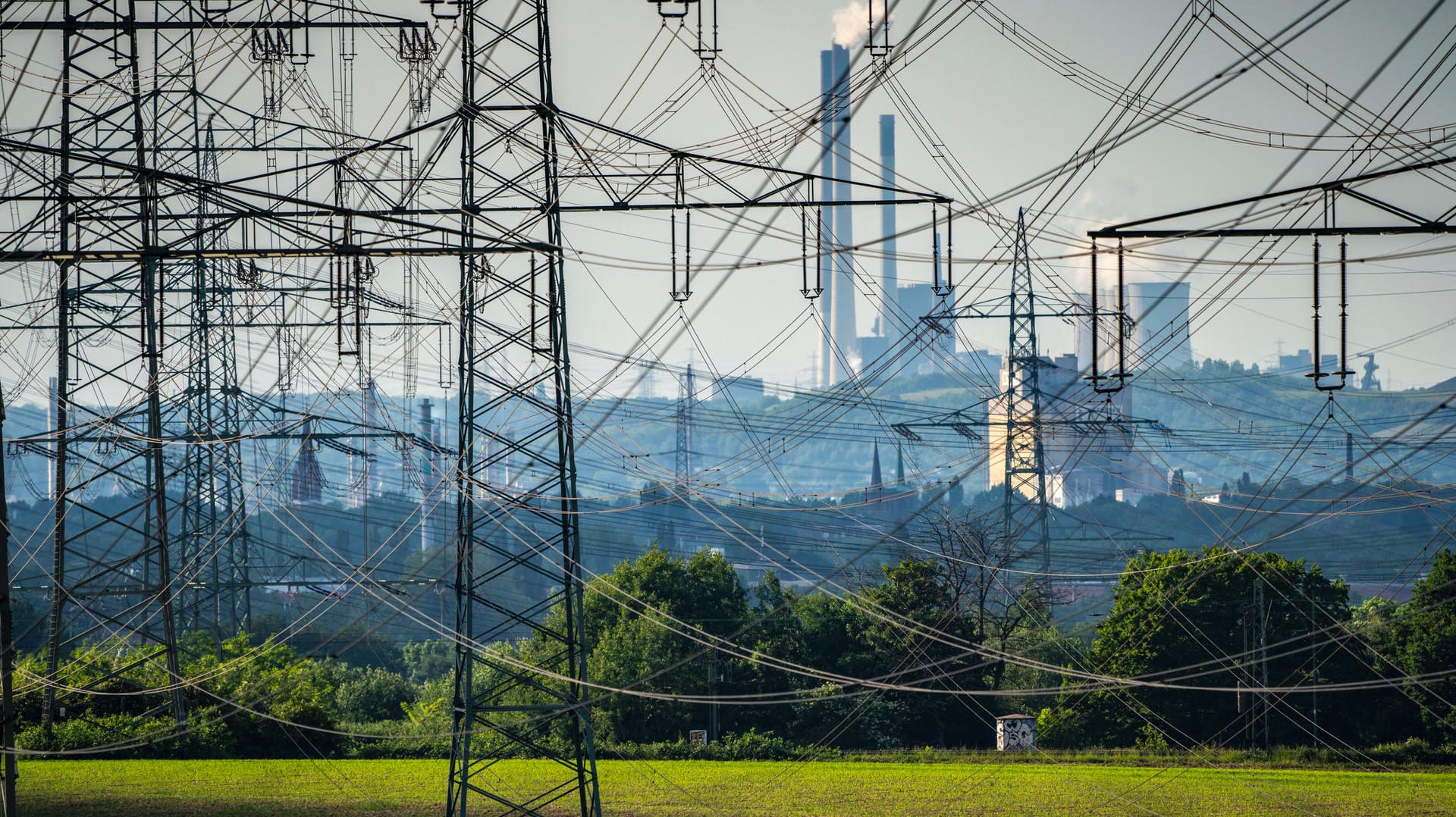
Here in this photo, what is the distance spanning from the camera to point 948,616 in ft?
139

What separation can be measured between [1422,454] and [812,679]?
17603cm

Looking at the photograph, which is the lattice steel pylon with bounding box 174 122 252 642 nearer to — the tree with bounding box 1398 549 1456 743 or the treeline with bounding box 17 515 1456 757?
the treeline with bounding box 17 515 1456 757

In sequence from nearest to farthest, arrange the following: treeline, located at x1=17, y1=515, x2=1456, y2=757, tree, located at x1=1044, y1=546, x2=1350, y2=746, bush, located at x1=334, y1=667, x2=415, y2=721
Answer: treeline, located at x1=17, y1=515, x2=1456, y2=757, tree, located at x1=1044, y1=546, x2=1350, y2=746, bush, located at x1=334, y1=667, x2=415, y2=721

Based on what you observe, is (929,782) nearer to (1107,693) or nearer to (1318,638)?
(1107,693)

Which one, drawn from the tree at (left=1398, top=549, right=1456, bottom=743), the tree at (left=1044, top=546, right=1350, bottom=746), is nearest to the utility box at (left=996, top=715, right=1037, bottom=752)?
the tree at (left=1044, top=546, right=1350, bottom=746)

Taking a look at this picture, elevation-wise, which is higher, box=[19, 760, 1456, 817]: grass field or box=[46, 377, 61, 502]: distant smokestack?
box=[46, 377, 61, 502]: distant smokestack

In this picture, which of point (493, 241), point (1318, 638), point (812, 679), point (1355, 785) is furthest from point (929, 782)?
point (493, 241)

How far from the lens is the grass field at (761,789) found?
86.3ft

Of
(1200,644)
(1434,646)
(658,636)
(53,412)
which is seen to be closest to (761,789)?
(658,636)

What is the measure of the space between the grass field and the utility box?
383 cm

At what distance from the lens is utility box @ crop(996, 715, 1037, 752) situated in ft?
128

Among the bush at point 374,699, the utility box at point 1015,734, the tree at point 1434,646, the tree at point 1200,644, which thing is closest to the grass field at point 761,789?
the utility box at point 1015,734

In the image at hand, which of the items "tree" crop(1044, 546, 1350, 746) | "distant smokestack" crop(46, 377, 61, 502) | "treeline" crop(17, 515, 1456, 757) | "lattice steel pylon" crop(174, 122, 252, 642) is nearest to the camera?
"distant smokestack" crop(46, 377, 61, 502)

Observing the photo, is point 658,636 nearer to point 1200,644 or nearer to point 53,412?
point 1200,644
